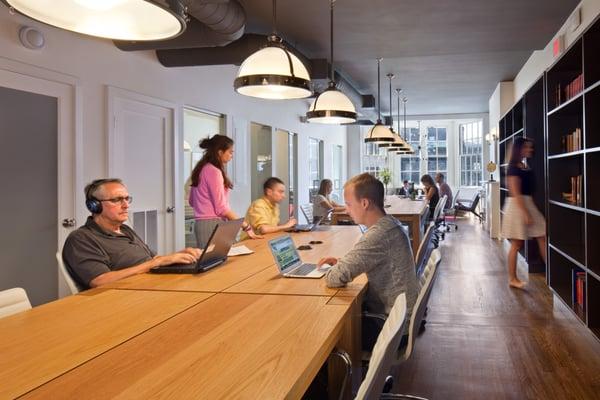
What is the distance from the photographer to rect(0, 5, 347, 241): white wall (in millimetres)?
3758

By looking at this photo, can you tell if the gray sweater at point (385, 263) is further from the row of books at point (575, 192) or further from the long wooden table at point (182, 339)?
the row of books at point (575, 192)

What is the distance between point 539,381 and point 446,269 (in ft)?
11.5

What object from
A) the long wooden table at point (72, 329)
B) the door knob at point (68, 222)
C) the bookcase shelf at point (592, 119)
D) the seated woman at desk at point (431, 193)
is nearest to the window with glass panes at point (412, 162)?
the seated woman at desk at point (431, 193)

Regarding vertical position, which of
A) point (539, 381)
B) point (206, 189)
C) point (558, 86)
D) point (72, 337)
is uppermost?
point (558, 86)

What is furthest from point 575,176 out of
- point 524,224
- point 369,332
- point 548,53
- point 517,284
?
point 369,332

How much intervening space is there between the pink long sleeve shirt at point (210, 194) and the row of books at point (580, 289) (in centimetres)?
269

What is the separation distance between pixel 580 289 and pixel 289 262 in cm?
240

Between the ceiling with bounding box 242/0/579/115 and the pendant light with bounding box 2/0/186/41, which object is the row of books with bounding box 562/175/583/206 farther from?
the pendant light with bounding box 2/0/186/41

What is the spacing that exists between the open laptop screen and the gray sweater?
1.01 feet

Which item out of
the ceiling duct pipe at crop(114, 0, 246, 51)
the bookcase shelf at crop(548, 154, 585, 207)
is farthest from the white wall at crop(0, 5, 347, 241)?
the bookcase shelf at crop(548, 154, 585, 207)

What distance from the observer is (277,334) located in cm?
156

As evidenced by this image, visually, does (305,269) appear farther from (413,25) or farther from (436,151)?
(436,151)

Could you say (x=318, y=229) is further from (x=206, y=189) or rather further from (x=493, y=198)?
(x=493, y=198)

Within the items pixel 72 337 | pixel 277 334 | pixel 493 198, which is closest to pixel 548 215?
pixel 277 334
